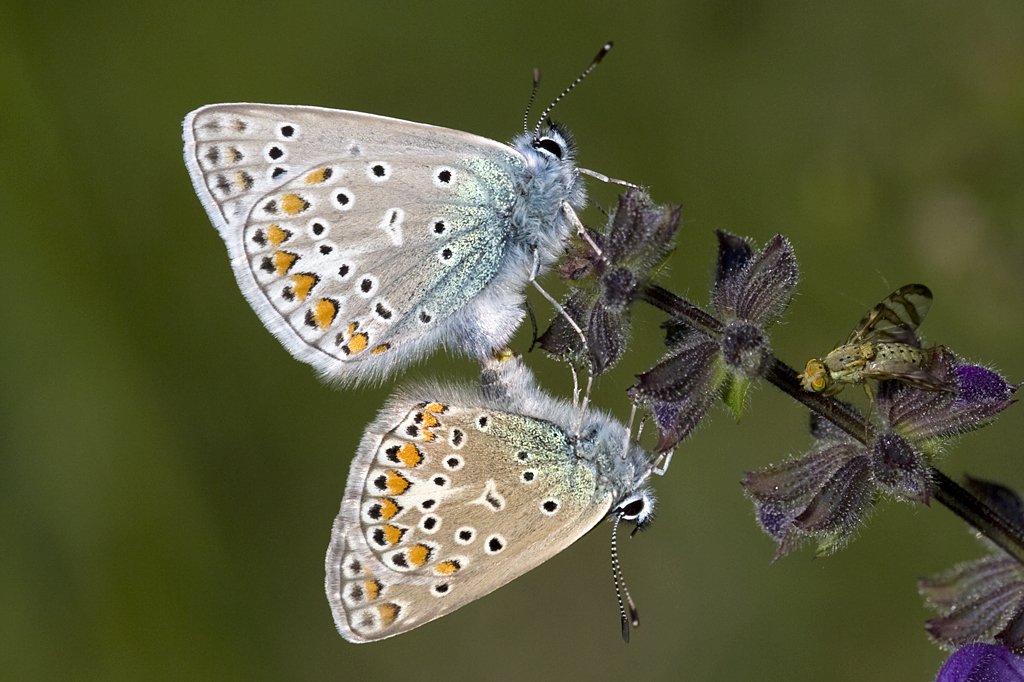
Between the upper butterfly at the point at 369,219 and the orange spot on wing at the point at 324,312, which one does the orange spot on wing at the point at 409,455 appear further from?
the orange spot on wing at the point at 324,312

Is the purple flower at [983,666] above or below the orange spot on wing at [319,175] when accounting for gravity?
below

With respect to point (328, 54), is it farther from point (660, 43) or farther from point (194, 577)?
point (194, 577)

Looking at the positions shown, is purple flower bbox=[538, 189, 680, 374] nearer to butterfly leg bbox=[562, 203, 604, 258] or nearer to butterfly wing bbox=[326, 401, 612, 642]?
butterfly leg bbox=[562, 203, 604, 258]

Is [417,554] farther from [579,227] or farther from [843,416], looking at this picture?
[843,416]

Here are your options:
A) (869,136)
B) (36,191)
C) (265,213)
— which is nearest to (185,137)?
(265,213)

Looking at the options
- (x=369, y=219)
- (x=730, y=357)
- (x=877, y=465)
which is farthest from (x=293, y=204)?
(x=877, y=465)

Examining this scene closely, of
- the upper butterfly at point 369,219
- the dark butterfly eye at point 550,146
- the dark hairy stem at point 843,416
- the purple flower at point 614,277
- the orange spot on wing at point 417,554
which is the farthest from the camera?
the dark butterfly eye at point 550,146

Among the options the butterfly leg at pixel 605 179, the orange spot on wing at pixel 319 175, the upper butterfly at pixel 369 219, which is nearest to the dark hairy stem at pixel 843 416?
the butterfly leg at pixel 605 179

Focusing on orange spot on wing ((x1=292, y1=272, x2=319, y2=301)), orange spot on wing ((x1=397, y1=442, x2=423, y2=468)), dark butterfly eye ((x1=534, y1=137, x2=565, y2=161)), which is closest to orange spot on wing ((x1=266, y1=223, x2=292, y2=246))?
orange spot on wing ((x1=292, y1=272, x2=319, y2=301))
